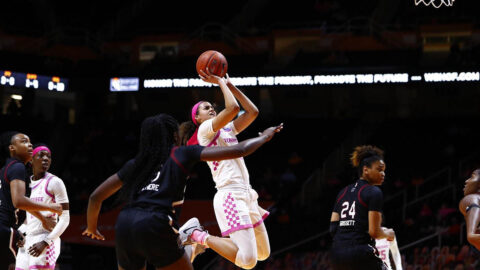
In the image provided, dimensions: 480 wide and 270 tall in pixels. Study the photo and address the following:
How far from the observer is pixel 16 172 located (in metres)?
5.80

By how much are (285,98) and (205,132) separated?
1668 cm

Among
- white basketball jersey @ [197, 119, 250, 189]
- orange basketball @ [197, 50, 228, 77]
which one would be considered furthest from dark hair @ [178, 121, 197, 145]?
orange basketball @ [197, 50, 228, 77]

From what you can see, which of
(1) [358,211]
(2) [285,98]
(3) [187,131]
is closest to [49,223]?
(3) [187,131]

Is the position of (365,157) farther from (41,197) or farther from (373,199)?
(41,197)

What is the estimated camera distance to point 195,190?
17.2 metres

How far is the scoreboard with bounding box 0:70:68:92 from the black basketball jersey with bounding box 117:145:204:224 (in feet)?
47.0

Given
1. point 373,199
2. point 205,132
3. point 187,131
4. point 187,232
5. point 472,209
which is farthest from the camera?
point 187,131

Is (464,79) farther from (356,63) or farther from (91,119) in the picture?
(91,119)

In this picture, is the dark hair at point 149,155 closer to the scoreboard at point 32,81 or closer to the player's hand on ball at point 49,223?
the player's hand on ball at point 49,223

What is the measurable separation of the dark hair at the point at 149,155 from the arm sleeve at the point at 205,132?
1.71 meters

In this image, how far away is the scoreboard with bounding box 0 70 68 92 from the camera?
686 inches

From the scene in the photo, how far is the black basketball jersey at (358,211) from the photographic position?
19.3ft

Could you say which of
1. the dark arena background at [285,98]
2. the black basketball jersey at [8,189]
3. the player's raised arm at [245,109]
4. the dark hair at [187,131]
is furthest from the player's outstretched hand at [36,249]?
the dark arena background at [285,98]

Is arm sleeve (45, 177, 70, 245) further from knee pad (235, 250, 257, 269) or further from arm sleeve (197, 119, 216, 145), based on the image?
knee pad (235, 250, 257, 269)
